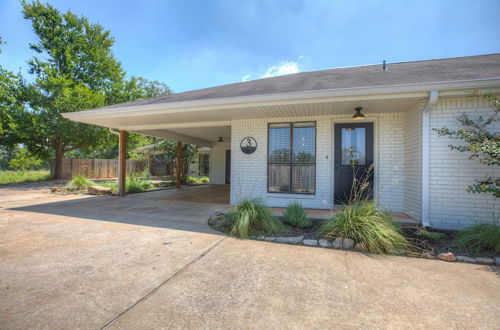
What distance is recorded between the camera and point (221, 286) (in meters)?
2.02

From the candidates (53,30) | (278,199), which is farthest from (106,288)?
(53,30)

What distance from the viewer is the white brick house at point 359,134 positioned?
3711 millimetres

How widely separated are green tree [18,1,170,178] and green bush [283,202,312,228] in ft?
42.6

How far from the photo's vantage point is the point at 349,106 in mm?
4391

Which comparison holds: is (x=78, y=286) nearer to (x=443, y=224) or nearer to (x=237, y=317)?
(x=237, y=317)

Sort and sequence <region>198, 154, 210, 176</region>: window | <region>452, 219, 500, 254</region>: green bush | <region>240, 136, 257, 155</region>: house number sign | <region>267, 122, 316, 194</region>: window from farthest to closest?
<region>198, 154, 210, 176</region>: window < <region>240, 136, 257, 155</region>: house number sign < <region>267, 122, 316, 194</region>: window < <region>452, 219, 500, 254</region>: green bush

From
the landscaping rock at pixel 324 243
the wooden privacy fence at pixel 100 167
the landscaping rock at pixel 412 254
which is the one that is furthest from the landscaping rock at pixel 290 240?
the wooden privacy fence at pixel 100 167

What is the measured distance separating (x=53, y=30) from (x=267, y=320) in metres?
19.0

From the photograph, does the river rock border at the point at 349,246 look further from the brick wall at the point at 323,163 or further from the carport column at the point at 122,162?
the carport column at the point at 122,162

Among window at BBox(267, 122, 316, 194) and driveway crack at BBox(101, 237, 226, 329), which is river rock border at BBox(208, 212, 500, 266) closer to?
driveway crack at BBox(101, 237, 226, 329)

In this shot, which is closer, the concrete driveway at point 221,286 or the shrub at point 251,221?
the concrete driveway at point 221,286

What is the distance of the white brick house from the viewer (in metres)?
3.71

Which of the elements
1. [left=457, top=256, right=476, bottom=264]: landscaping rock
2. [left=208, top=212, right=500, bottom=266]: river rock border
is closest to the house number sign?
[left=208, top=212, right=500, bottom=266]: river rock border

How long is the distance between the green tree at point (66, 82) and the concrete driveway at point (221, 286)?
36.2 feet
